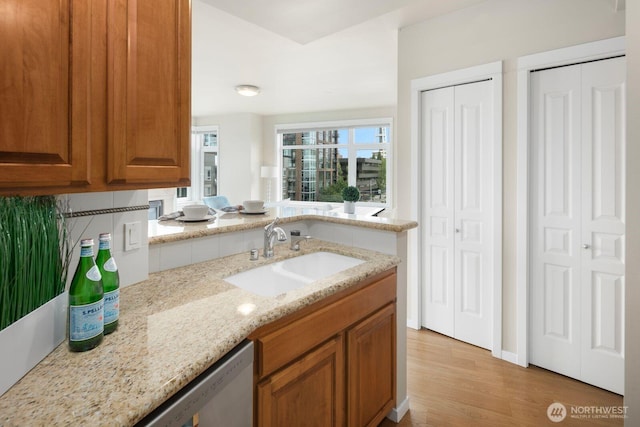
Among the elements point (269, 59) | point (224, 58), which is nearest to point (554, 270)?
point (269, 59)

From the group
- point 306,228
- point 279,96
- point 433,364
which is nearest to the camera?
point 306,228

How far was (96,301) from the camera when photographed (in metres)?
0.88

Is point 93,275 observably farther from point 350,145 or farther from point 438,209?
point 350,145

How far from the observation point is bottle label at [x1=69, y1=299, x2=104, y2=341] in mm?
857

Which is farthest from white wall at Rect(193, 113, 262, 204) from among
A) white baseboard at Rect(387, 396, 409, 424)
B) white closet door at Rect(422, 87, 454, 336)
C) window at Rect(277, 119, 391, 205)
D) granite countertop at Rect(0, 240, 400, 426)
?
granite countertop at Rect(0, 240, 400, 426)

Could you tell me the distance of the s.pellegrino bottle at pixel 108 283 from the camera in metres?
0.97

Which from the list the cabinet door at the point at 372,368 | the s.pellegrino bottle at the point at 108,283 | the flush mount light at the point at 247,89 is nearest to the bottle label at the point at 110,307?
the s.pellegrino bottle at the point at 108,283

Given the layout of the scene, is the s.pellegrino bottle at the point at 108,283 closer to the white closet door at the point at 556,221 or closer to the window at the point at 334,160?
the white closet door at the point at 556,221

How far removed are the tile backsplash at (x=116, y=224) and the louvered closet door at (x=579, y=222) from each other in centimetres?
253

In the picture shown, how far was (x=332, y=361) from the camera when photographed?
143 centimetres

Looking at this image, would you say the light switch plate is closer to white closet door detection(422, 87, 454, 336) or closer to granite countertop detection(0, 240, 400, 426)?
granite countertop detection(0, 240, 400, 426)

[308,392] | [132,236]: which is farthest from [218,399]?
[132,236]

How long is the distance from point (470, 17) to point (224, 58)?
2.57m

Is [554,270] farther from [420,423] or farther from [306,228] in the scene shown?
[306,228]
